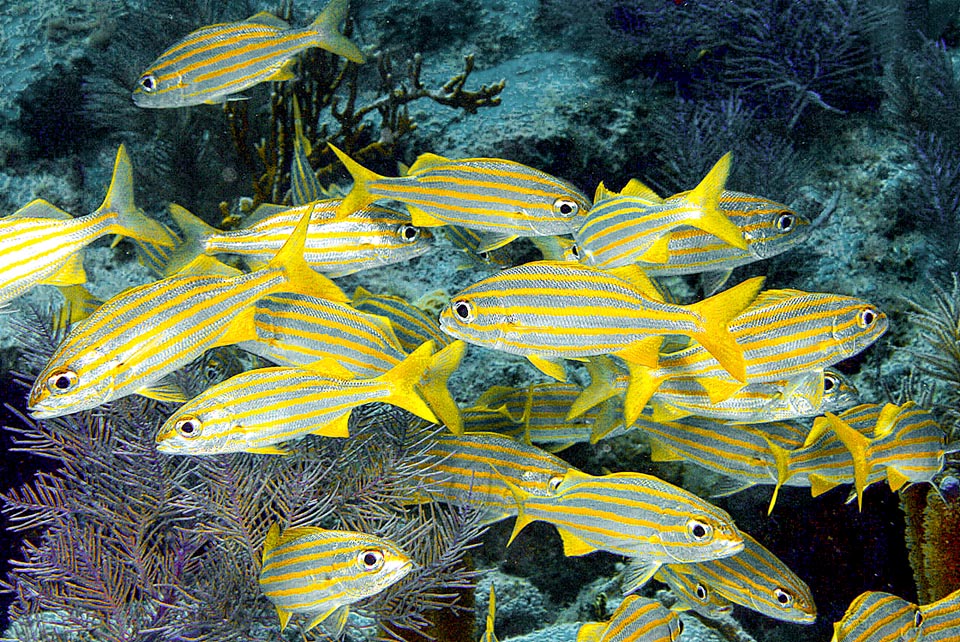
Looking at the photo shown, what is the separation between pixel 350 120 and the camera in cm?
524

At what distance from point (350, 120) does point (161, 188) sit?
73.5 inches

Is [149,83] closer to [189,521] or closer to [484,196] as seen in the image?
[484,196]

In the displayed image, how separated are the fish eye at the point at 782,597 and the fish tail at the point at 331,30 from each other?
3562mm

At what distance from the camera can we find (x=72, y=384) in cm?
202

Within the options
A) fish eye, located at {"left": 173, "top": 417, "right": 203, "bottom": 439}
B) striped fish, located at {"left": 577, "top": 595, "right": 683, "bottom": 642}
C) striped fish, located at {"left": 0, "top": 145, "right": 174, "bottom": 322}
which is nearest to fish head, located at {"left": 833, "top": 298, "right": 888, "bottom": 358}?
striped fish, located at {"left": 577, "top": 595, "right": 683, "bottom": 642}

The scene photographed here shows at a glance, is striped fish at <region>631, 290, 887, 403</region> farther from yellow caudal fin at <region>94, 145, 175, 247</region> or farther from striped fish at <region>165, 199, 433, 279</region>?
yellow caudal fin at <region>94, 145, 175, 247</region>

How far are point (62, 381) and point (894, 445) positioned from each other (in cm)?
328

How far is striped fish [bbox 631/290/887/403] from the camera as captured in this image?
256 cm

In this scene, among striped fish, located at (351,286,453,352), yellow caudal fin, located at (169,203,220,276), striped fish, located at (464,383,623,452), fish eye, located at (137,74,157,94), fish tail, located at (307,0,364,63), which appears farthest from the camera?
fish tail, located at (307,0,364,63)

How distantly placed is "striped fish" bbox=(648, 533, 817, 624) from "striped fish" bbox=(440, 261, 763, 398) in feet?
3.53

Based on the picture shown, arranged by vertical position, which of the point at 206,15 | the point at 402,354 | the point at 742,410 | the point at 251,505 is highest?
the point at 206,15

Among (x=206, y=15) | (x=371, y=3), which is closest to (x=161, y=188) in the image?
(x=206, y=15)

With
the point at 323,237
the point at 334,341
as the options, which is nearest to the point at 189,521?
the point at 334,341

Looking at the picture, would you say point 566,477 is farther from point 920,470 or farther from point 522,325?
point 920,470
